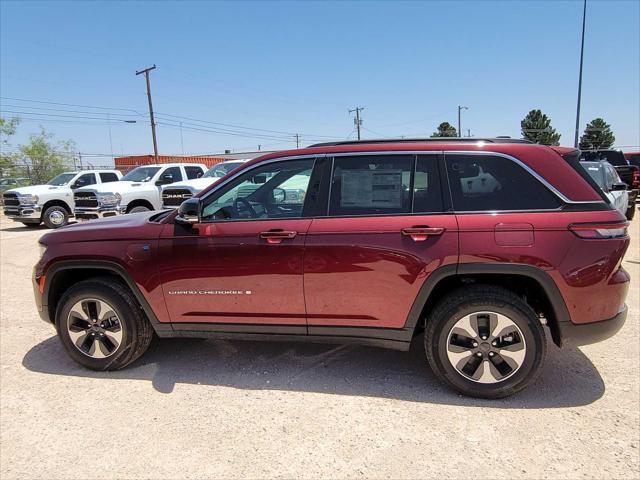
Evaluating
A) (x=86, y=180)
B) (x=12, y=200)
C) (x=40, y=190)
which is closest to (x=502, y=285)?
(x=86, y=180)

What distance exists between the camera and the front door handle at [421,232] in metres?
2.91

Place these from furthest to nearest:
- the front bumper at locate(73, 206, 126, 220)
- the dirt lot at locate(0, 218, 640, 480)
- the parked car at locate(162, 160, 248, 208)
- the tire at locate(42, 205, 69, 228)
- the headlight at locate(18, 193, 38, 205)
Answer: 1. the tire at locate(42, 205, 69, 228)
2. the headlight at locate(18, 193, 38, 205)
3. the front bumper at locate(73, 206, 126, 220)
4. the parked car at locate(162, 160, 248, 208)
5. the dirt lot at locate(0, 218, 640, 480)

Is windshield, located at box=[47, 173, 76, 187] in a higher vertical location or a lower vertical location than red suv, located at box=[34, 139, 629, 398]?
higher

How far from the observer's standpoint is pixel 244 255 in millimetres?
3207

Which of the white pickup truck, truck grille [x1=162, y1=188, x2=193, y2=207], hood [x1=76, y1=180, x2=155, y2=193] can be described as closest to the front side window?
truck grille [x1=162, y1=188, x2=193, y2=207]

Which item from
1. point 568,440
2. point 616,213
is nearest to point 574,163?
point 616,213

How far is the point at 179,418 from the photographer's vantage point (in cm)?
293

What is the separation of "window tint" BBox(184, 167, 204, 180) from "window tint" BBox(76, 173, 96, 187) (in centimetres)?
372

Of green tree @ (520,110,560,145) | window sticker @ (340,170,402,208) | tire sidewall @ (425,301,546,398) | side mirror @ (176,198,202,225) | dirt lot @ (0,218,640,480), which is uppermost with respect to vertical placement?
green tree @ (520,110,560,145)

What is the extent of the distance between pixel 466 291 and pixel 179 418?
7.15 feet

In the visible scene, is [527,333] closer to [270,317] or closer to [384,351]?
[384,351]

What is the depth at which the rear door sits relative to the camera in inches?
116

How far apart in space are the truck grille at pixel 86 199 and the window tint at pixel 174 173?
7.02ft

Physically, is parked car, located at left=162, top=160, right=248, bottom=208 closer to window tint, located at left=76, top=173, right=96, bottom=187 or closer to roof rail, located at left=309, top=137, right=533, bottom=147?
window tint, located at left=76, top=173, right=96, bottom=187
